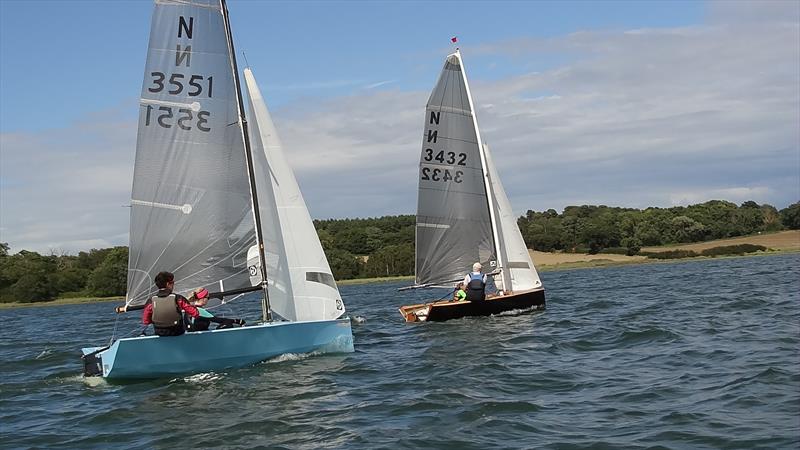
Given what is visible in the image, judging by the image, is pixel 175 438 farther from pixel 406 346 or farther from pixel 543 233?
pixel 543 233

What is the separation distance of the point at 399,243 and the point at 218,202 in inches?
2970

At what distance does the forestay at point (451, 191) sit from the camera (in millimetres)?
23797

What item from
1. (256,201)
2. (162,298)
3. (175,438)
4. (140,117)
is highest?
(140,117)

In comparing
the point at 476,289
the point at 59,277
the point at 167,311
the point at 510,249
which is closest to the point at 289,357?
the point at 167,311

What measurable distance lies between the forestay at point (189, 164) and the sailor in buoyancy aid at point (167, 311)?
1.44 meters

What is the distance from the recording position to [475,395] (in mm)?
11453

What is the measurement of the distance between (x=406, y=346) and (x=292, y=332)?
3920mm

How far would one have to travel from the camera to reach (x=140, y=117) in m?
14.8

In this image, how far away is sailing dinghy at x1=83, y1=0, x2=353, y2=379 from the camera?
14852 millimetres

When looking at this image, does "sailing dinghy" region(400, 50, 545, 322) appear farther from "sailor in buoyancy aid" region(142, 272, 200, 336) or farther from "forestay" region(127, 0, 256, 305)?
"sailor in buoyancy aid" region(142, 272, 200, 336)

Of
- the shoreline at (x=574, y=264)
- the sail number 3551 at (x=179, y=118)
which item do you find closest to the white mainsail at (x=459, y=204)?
the sail number 3551 at (x=179, y=118)

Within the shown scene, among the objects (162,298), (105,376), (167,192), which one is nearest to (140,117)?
(167,192)

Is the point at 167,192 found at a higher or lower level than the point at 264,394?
higher

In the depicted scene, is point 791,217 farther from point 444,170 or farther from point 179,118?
point 179,118
